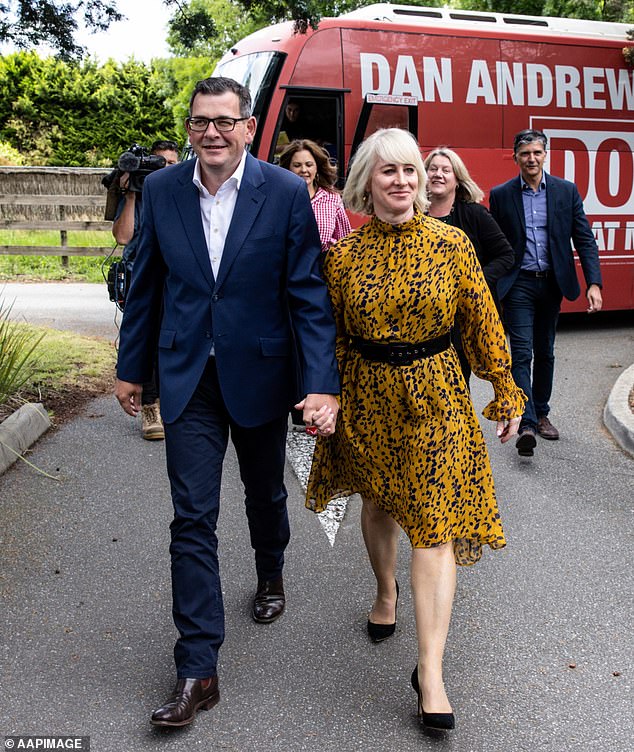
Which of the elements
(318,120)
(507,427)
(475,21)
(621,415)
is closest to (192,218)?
(507,427)

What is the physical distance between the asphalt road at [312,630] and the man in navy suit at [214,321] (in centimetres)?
31

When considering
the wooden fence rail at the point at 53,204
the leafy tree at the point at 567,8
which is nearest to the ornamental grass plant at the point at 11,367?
the leafy tree at the point at 567,8

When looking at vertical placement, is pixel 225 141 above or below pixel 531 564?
above

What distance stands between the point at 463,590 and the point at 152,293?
1963 mm

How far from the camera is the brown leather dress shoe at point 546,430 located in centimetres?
700

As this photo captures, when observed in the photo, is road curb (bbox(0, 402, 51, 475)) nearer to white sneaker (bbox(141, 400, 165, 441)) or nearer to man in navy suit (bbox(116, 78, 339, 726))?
white sneaker (bbox(141, 400, 165, 441))

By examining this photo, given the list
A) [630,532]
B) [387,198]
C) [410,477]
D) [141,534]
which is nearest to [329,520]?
[141,534]

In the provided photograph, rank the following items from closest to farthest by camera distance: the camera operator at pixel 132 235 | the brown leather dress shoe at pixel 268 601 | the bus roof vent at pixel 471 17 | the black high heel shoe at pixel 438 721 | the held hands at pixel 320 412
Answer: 1. the black high heel shoe at pixel 438 721
2. the held hands at pixel 320 412
3. the brown leather dress shoe at pixel 268 601
4. the camera operator at pixel 132 235
5. the bus roof vent at pixel 471 17

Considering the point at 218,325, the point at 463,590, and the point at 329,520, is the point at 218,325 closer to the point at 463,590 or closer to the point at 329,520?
the point at 463,590

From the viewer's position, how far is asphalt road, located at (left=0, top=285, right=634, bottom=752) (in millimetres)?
3189

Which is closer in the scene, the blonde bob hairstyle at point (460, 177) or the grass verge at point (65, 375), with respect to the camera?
the blonde bob hairstyle at point (460, 177)

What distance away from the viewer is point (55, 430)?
7152 mm

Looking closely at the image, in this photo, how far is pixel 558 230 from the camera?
6.75 metres

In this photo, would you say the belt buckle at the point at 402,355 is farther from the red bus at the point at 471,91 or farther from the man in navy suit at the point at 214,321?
the red bus at the point at 471,91
